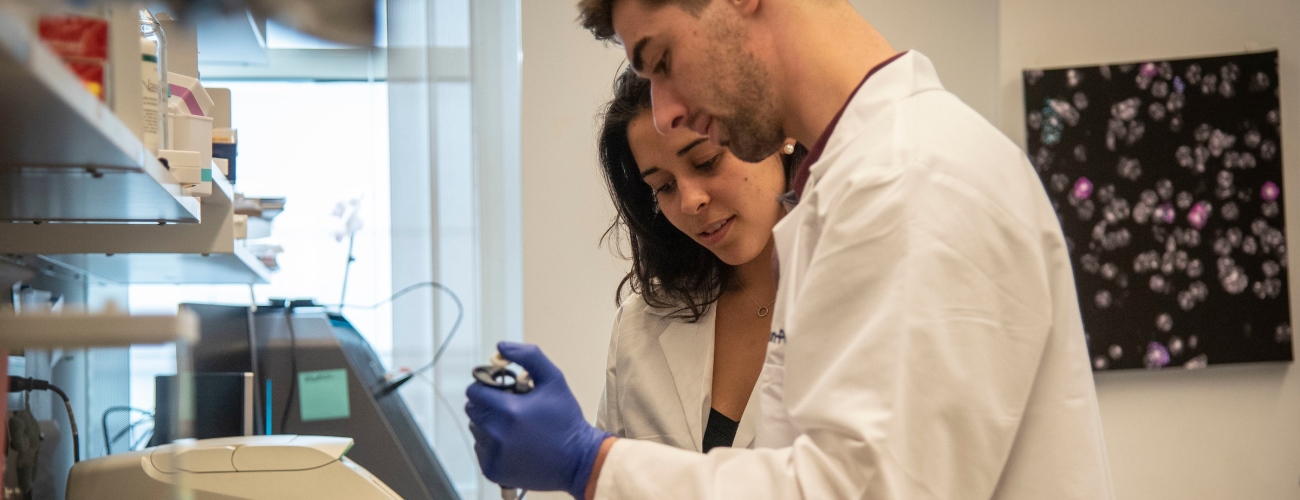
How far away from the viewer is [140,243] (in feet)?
4.38

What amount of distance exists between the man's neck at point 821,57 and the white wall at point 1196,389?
5.82 feet

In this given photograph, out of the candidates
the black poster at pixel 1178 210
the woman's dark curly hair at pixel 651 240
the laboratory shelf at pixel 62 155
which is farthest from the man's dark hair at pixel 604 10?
the black poster at pixel 1178 210

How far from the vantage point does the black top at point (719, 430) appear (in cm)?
137

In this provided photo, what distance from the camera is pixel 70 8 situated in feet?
1.90

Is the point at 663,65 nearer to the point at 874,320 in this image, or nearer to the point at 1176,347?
the point at 874,320

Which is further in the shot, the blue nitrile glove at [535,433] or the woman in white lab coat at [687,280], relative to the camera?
the woman in white lab coat at [687,280]

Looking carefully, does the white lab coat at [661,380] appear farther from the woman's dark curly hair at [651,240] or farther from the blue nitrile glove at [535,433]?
the blue nitrile glove at [535,433]

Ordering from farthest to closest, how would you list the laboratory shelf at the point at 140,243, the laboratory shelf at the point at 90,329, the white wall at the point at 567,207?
1. the white wall at the point at 567,207
2. the laboratory shelf at the point at 140,243
3. the laboratory shelf at the point at 90,329

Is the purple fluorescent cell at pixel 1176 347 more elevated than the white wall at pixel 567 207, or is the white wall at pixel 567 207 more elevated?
the white wall at pixel 567 207

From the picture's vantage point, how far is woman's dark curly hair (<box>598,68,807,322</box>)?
58.9 inches

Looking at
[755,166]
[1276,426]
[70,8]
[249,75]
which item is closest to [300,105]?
[249,75]

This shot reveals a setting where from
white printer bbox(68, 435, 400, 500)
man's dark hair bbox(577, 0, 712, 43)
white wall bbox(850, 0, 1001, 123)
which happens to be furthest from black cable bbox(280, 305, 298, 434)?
white wall bbox(850, 0, 1001, 123)

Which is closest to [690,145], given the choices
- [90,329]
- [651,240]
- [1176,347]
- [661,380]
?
[651,240]

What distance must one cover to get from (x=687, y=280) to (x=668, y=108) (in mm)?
535
